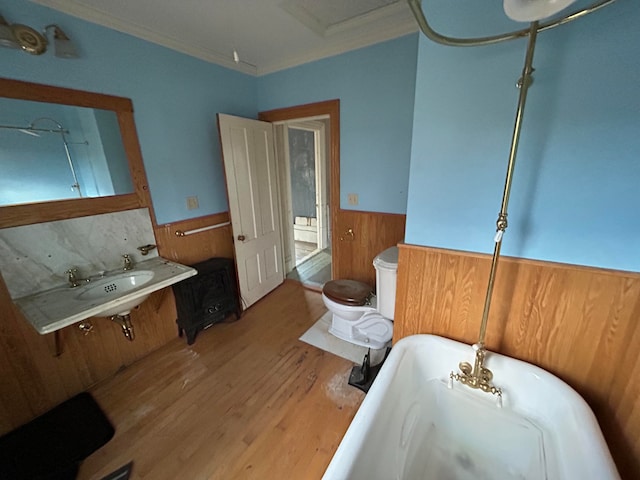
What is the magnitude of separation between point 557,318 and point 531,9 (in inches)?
38.8

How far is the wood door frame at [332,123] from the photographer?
2171 mm

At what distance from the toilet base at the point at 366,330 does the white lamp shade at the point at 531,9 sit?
5.15 ft

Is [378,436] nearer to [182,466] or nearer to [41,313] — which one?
[182,466]

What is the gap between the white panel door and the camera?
214 cm

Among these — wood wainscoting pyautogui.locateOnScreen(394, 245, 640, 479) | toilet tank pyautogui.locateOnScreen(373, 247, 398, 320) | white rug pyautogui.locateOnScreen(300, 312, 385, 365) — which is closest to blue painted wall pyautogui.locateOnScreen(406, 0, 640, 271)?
wood wainscoting pyautogui.locateOnScreen(394, 245, 640, 479)

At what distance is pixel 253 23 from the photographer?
5.43 feet

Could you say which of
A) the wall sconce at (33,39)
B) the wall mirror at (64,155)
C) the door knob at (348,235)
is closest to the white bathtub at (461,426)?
the door knob at (348,235)

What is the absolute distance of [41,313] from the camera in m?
1.21

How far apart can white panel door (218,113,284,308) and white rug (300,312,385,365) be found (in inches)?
30.0

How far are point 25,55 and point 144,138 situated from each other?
1.94 feet

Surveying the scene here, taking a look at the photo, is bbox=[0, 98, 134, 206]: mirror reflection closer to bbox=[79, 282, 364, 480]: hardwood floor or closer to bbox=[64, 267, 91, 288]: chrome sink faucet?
bbox=[64, 267, 91, 288]: chrome sink faucet

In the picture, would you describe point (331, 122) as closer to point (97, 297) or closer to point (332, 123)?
point (332, 123)

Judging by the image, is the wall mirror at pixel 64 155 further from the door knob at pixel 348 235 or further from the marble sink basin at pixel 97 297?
the door knob at pixel 348 235

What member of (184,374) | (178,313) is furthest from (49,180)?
(184,374)
